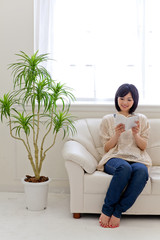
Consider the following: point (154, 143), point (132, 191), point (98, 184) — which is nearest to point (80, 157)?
point (98, 184)

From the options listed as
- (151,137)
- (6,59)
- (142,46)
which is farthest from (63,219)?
(142,46)

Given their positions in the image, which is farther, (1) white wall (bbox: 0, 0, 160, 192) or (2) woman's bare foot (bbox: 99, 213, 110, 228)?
(1) white wall (bbox: 0, 0, 160, 192)

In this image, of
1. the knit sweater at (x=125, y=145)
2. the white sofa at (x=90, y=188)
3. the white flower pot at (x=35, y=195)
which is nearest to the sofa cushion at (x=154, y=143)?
the knit sweater at (x=125, y=145)

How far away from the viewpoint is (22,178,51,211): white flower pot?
3365mm

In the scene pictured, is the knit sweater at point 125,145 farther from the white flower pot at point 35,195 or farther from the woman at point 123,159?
the white flower pot at point 35,195

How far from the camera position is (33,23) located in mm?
3801

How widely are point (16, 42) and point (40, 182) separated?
141cm

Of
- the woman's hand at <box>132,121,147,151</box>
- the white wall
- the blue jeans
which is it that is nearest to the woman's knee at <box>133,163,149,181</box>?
the blue jeans

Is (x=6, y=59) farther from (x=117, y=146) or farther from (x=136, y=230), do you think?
(x=136, y=230)

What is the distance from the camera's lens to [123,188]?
304cm

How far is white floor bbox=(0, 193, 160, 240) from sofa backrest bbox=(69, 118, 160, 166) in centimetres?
57

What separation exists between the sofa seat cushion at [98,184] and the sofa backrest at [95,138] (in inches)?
15.9

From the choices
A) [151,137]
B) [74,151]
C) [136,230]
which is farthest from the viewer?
[151,137]

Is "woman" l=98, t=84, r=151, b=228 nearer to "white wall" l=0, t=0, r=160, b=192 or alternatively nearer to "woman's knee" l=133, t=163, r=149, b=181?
"woman's knee" l=133, t=163, r=149, b=181
